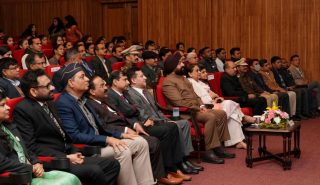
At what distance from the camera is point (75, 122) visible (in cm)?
432

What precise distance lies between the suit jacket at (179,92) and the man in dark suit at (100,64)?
1789mm

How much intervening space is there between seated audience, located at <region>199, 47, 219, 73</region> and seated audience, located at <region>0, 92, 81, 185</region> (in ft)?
18.7

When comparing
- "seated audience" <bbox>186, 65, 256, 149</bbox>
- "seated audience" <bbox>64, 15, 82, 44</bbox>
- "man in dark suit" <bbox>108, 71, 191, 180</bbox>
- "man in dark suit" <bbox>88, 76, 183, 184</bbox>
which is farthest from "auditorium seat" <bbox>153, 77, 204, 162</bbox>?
"seated audience" <bbox>64, 15, 82, 44</bbox>

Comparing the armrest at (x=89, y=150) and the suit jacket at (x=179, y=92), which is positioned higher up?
the suit jacket at (x=179, y=92)

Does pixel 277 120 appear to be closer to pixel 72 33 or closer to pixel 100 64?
pixel 100 64

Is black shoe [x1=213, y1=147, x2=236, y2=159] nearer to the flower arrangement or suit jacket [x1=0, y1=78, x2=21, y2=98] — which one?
the flower arrangement

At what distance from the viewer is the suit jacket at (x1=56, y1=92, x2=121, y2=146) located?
14.0 ft

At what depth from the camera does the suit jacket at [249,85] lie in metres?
8.20

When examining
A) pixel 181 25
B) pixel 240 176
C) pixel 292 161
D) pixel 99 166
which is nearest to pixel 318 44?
pixel 181 25

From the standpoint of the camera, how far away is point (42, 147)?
12.9 ft

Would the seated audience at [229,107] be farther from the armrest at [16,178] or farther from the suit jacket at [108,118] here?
the armrest at [16,178]

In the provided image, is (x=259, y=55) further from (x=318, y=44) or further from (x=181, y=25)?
(x=181, y=25)

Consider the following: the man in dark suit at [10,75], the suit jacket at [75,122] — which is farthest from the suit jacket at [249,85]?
the suit jacket at [75,122]

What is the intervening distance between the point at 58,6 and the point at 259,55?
5684mm
